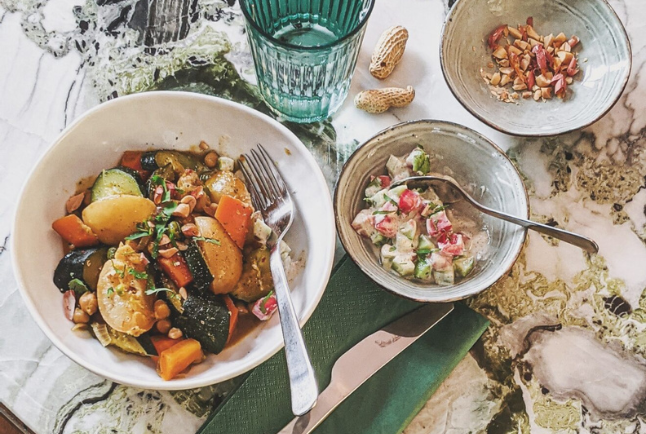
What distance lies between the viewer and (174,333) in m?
1.29

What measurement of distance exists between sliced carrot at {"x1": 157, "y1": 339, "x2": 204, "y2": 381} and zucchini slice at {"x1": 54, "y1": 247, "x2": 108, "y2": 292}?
0.22 meters

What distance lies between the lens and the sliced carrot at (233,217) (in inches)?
53.4

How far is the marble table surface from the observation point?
1.45 metres

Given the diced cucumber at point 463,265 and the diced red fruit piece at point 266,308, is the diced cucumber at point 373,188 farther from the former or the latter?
the diced red fruit piece at point 266,308

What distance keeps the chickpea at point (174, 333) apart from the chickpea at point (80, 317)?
183mm

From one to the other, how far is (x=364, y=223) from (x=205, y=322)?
0.45 meters

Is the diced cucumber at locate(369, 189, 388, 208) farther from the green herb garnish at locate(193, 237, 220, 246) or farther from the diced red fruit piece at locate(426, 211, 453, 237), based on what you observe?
the green herb garnish at locate(193, 237, 220, 246)

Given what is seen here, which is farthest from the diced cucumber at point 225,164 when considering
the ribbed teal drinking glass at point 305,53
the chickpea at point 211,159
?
the ribbed teal drinking glass at point 305,53

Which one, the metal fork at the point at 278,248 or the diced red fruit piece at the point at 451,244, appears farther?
the diced red fruit piece at the point at 451,244

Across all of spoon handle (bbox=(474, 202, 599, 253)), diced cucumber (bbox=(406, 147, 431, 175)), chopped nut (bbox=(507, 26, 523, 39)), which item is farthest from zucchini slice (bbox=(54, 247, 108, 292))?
chopped nut (bbox=(507, 26, 523, 39))

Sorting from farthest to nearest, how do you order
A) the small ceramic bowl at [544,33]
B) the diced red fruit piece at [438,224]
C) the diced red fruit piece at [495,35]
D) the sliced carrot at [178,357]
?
the diced red fruit piece at [495,35] < the small ceramic bowl at [544,33] < the diced red fruit piece at [438,224] < the sliced carrot at [178,357]

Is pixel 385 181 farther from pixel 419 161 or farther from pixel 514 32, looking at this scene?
pixel 514 32

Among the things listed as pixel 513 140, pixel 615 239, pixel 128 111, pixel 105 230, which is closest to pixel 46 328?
pixel 105 230

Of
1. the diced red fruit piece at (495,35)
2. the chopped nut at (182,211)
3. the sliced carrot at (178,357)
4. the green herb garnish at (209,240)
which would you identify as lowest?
the sliced carrot at (178,357)
